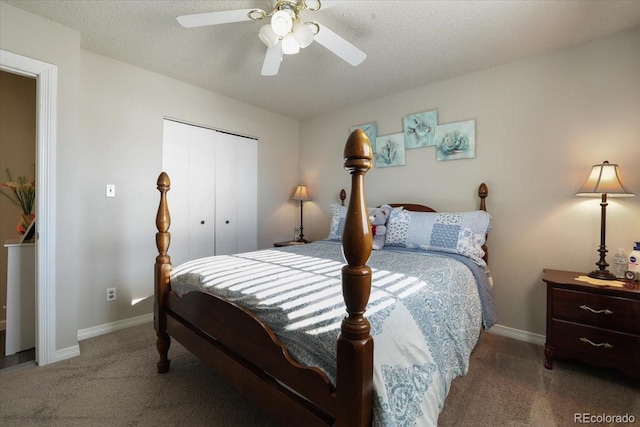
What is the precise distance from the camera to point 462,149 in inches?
111

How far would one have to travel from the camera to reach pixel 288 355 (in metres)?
1.12

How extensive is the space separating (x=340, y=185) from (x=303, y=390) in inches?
116

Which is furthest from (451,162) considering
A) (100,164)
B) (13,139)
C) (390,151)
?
(13,139)

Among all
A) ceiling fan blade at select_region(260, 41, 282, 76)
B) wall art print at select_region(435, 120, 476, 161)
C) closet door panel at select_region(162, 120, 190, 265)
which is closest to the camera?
ceiling fan blade at select_region(260, 41, 282, 76)

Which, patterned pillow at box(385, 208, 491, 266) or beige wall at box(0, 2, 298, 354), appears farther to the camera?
patterned pillow at box(385, 208, 491, 266)

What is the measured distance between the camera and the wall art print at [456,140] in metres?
2.77

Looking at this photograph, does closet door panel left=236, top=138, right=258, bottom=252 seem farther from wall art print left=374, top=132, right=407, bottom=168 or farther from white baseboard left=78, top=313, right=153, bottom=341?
wall art print left=374, top=132, right=407, bottom=168

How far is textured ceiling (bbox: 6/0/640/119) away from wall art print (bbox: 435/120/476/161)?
1.64 feet

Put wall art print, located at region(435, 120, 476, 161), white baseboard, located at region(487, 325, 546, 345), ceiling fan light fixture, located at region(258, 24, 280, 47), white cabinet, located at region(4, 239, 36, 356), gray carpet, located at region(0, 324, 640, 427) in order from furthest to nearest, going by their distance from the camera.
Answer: wall art print, located at region(435, 120, 476, 161) → white baseboard, located at region(487, 325, 546, 345) → white cabinet, located at region(4, 239, 36, 356) → ceiling fan light fixture, located at region(258, 24, 280, 47) → gray carpet, located at region(0, 324, 640, 427)

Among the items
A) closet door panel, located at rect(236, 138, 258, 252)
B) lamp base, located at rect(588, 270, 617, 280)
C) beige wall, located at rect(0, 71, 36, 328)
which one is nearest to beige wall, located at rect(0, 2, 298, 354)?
closet door panel, located at rect(236, 138, 258, 252)

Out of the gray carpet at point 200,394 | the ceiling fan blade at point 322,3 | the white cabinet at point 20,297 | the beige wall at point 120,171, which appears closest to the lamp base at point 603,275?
the gray carpet at point 200,394

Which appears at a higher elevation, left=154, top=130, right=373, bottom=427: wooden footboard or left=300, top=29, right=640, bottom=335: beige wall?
left=300, top=29, right=640, bottom=335: beige wall

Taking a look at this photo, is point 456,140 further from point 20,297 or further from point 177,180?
point 20,297

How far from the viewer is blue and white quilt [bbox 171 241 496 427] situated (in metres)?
0.99
